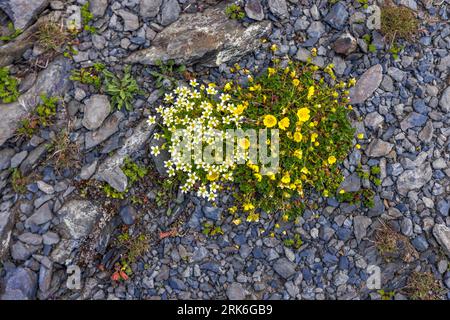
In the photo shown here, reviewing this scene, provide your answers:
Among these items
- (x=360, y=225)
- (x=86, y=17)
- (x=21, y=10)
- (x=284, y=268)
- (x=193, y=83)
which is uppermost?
(x=21, y=10)

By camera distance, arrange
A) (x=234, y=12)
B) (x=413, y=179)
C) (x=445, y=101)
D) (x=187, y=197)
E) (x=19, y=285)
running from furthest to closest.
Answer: (x=445, y=101), (x=234, y=12), (x=413, y=179), (x=187, y=197), (x=19, y=285)

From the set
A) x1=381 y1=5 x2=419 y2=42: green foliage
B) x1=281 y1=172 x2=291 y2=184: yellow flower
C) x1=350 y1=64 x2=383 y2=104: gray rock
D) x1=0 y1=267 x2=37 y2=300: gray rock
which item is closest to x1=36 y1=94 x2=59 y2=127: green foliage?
x1=0 y1=267 x2=37 y2=300: gray rock

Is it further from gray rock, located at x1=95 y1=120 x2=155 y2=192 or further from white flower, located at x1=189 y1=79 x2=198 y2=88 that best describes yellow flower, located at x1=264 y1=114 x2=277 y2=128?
gray rock, located at x1=95 y1=120 x2=155 y2=192

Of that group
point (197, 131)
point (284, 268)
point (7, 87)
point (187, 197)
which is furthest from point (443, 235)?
point (7, 87)

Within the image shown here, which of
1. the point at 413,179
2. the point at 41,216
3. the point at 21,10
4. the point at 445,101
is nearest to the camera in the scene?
the point at 41,216

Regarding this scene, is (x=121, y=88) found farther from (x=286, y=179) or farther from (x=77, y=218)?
(x=286, y=179)

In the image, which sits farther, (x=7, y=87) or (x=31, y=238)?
(x=7, y=87)

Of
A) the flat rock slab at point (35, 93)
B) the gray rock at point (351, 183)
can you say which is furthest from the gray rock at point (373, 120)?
the flat rock slab at point (35, 93)

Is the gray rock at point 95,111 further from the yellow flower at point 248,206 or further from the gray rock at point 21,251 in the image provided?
the yellow flower at point 248,206

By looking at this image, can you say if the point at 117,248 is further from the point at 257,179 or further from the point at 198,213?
the point at 257,179
